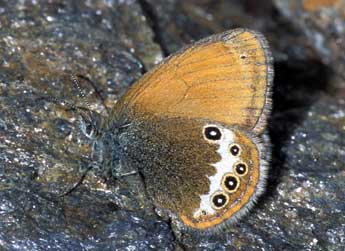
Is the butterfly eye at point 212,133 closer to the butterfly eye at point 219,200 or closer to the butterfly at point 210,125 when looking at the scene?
the butterfly at point 210,125

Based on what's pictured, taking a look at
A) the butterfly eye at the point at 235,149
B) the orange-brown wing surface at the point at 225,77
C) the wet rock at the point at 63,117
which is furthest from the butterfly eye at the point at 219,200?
the orange-brown wing surface at the point at 225,77

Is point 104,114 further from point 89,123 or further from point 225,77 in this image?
point 225,77

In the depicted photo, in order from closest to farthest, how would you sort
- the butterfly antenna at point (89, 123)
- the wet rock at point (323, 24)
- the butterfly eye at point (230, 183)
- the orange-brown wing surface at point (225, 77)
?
the butterfly eye at point (230, 183)
the orange-brown wing surface at point (225, 77)
the butterfly antenna at point (89, 123)
the wet rock at point (323, 24)

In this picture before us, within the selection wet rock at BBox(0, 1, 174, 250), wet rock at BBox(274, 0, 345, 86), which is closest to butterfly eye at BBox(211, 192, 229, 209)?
wet rock at BBox(0, 1, 174, 250)

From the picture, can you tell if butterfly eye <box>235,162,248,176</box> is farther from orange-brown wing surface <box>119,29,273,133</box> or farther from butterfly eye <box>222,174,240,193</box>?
orange-brown wing surface <box>119,29,273,133</box>

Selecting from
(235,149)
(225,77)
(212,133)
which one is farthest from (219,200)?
(225,77)

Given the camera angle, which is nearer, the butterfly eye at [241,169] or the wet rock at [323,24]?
the butterfly eye at [241,169]

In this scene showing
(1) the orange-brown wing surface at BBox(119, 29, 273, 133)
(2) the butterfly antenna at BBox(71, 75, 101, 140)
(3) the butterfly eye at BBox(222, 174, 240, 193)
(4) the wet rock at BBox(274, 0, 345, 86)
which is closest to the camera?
(3) the butterfly eye at BBox(222, 174, 240, 193)
